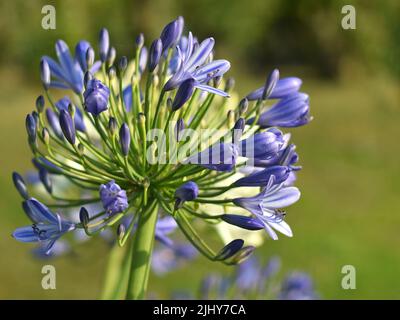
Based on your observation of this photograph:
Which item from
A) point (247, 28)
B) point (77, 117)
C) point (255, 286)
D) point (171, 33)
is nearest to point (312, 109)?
point (247, 28)

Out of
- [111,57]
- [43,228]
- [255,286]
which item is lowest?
[255,286]

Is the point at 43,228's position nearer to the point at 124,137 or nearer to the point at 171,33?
the point at 124,137

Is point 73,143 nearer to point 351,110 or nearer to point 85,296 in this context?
point 85,296

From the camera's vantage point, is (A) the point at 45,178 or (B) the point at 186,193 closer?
(B) the point at 186,193

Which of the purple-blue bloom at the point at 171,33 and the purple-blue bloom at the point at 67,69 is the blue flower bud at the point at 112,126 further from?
the purple-blue bloom at the point at 67,69
